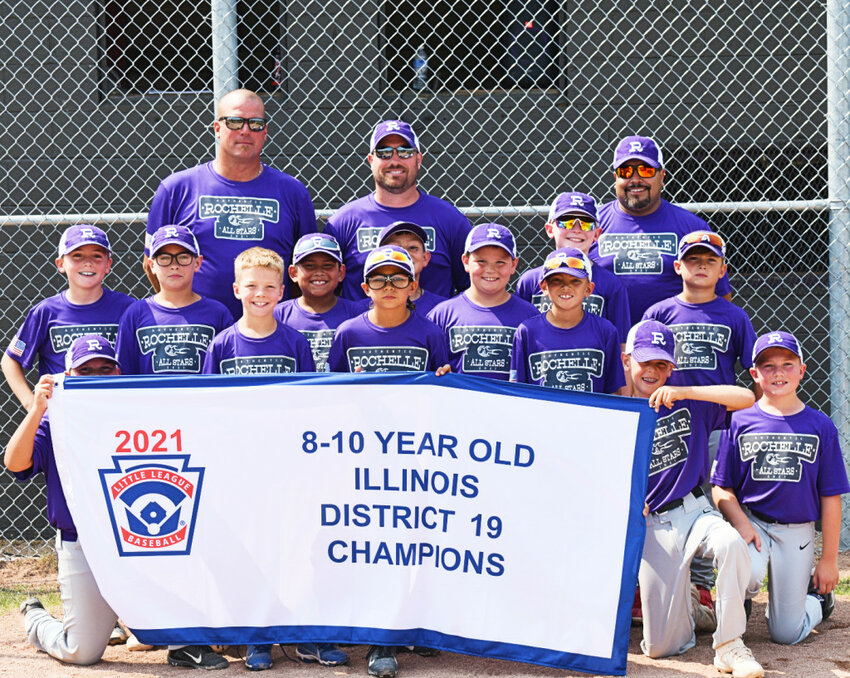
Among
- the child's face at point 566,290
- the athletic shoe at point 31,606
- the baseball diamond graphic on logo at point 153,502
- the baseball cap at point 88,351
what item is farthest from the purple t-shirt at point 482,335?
the athletic shoe at point 31,606

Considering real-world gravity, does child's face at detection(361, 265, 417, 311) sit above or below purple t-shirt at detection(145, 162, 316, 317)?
below

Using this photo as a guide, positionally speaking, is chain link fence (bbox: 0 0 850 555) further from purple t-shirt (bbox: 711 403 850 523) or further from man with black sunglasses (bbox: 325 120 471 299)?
purple t-shirt (bbox: 711 403 850 523)

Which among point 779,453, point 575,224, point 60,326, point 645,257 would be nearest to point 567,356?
point 575,224

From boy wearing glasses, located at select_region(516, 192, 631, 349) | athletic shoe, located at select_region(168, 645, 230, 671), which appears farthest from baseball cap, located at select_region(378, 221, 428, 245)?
athletic shoe, located at select_region(168, 645, 230, 671)

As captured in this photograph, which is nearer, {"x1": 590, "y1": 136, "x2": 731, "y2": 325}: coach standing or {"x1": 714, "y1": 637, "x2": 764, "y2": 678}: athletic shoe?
{"x1": 714, "y1": 637, "x2": 764, "y2": 678}: athletic shoe

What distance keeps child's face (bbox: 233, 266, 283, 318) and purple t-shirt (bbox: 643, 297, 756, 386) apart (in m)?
1.65

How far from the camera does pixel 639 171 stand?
17.4 ft

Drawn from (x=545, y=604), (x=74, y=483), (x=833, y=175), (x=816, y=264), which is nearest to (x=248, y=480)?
(x=74, y=483)

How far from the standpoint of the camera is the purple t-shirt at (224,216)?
513cm

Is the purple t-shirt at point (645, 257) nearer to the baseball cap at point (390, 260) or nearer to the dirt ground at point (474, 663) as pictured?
the baseball cap at point (390, 260)

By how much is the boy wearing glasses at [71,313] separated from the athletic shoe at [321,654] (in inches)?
63.2

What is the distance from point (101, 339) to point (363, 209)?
4.53 ft

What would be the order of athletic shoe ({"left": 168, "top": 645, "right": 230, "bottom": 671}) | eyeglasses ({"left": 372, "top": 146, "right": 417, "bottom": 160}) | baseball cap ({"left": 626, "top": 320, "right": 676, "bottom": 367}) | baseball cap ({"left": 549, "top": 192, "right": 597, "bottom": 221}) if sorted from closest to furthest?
athletic shoe ({"left": 168, "top": 645, "right": 230, "bottom": 671}), baseball cap ({"left": 626, "top": 320, "right": 676, "bottom": 367}), baseball cap ({"left": 549, "top": 192, "right": 597, "bottom": 221}), eyeglasses ({"left": 372, "top": 146, "right": 417, "bottom": 160})

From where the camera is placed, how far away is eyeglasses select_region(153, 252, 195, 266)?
4755mm
